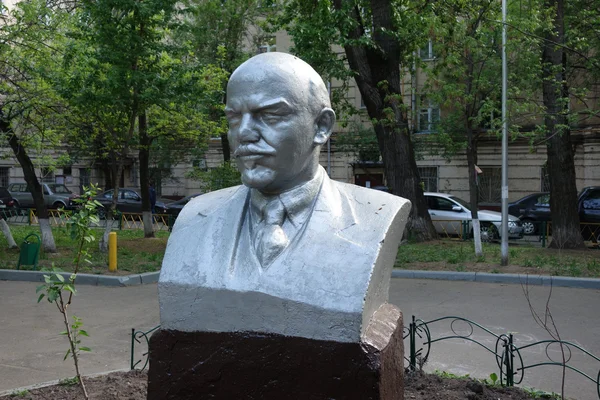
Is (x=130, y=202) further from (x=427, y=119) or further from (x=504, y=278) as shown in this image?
(x=504, y=278)

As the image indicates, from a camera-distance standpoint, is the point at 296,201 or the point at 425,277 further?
the point at 425,277

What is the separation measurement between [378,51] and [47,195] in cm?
1875

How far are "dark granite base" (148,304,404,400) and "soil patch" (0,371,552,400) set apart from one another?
127 centimetres

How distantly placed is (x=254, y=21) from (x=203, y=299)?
19.5 meters

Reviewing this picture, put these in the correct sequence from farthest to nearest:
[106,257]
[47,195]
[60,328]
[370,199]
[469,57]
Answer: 1. [47,195]
2. [469,57]
3. [106,257]
4. [60,328]
5. [370,199]

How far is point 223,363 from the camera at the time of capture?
311 centimetres

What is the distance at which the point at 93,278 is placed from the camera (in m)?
10.2

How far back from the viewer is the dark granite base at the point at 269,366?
2.94m

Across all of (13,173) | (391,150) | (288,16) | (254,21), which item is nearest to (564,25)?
(391,150)

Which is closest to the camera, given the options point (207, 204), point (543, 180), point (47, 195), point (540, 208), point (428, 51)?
point (207, 204)

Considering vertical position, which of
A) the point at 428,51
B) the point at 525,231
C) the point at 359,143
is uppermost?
the point at 428,51

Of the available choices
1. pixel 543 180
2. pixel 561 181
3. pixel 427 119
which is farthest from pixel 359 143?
pixel 561 181

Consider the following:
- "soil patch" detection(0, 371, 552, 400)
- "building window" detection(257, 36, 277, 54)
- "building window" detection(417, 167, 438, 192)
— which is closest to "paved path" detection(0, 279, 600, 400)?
"soil patch" detection(0, 371, 552, 400)

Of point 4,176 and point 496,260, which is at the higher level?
point 4,176
